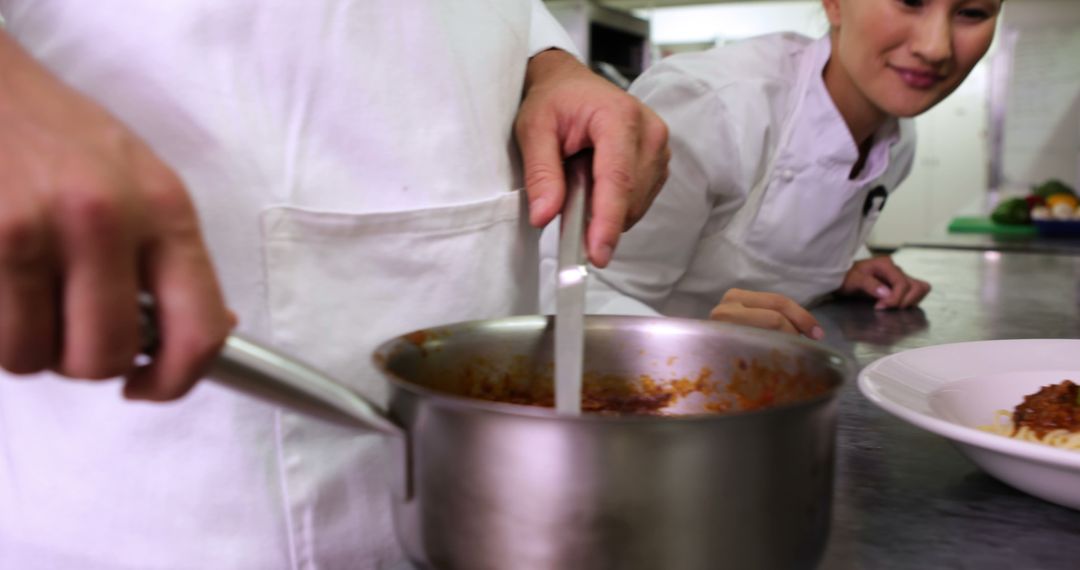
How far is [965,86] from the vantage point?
6191 millimetres

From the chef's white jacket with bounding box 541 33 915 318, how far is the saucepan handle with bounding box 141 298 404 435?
3.03 feet

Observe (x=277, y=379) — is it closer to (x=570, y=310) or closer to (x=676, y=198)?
(x=570, y=310)

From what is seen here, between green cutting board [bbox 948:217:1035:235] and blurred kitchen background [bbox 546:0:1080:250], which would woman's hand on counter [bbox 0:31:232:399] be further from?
blurred kitchen background [bbox 546:0:1080:250]

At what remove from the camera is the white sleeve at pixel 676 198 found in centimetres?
137

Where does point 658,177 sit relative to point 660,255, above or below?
above

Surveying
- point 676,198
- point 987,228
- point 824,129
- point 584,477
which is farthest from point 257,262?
point 987,228

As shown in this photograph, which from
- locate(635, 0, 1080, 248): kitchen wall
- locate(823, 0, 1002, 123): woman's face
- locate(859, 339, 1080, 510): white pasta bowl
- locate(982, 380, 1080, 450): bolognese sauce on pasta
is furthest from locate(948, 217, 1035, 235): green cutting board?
locate(635, 0, 1080, 248): kitchen wall

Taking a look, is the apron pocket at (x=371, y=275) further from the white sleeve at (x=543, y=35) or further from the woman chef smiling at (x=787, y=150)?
the woman chef smiling at (x=787, y=150)

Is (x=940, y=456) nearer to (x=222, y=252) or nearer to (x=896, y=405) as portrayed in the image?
(x=896, y=405)

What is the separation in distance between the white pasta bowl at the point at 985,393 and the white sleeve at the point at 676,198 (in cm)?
65

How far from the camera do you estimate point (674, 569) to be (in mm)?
346

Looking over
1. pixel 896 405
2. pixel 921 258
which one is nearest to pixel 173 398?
pixel 896 405

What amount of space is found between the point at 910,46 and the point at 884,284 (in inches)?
15.3

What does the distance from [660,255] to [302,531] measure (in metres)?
0.94
